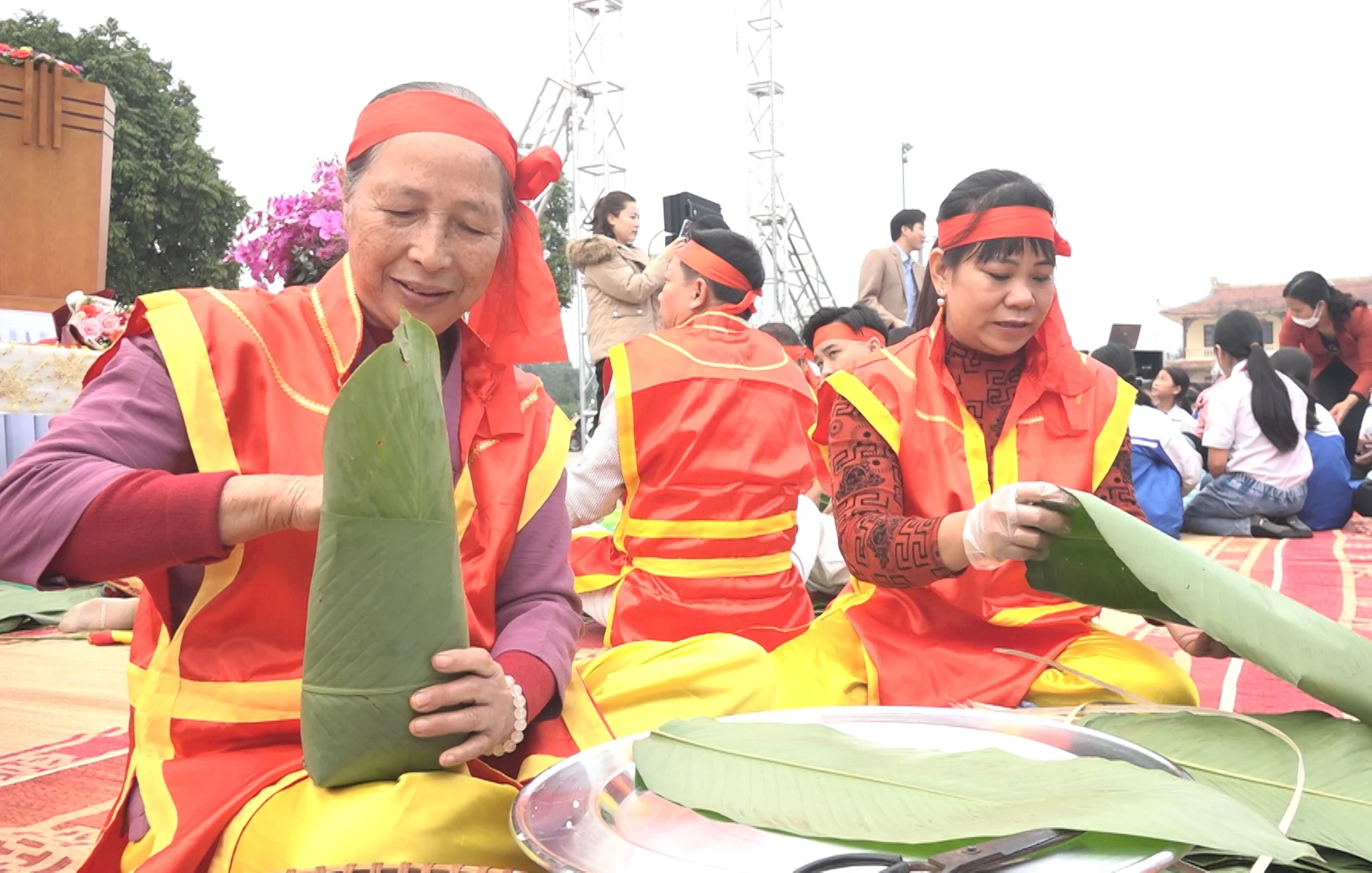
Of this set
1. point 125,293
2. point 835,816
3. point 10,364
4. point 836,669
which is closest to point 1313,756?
point 835,816

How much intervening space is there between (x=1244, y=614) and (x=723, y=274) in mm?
2551

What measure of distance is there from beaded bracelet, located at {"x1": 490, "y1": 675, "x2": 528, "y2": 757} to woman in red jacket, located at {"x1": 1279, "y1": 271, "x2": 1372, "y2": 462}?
7859 mm

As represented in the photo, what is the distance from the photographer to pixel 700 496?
10.2 ft

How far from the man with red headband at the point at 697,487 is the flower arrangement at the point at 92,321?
9.26ft

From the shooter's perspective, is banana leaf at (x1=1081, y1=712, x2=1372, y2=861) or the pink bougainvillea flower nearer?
banana leaf at (x1=1081, y1=712, x2=1372, y2=861)

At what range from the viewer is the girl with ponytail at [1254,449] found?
6477 mm

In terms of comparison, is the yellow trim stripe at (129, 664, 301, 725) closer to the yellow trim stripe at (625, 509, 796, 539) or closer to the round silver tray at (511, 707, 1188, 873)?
the round silver tray at (511, 707, 1188, 873)

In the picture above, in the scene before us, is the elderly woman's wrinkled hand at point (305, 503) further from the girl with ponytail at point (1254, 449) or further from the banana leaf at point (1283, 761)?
the girl with ponytail at point (1254, 449)

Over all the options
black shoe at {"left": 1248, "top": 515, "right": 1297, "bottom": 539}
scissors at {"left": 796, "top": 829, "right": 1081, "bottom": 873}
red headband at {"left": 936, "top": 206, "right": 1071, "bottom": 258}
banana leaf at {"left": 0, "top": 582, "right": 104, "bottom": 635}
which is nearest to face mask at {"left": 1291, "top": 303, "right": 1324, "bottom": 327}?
black shoe at {"left": 1248, "top": 515, "right": 1297, "bottom": 539}

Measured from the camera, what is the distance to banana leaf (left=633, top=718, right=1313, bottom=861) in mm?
775

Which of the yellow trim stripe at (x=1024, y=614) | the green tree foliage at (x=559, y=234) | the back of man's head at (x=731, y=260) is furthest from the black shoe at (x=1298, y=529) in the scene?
the green tree foliage at (x=559, y=234)

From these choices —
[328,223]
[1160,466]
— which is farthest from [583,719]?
[1160,466]

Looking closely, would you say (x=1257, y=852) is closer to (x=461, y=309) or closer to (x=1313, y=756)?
(x=1313, y=756)

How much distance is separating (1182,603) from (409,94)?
1133 millimetres
